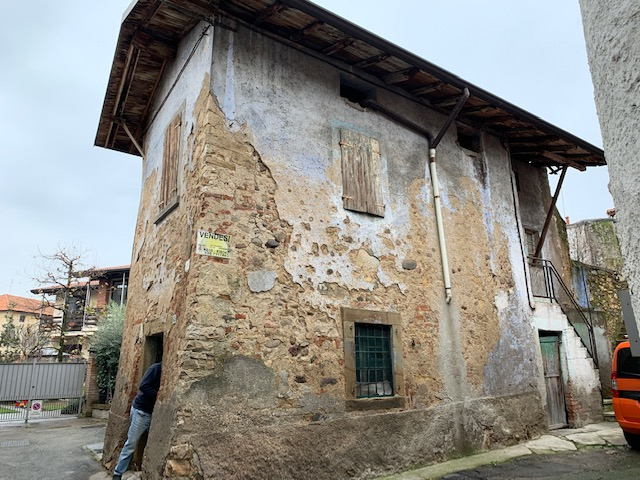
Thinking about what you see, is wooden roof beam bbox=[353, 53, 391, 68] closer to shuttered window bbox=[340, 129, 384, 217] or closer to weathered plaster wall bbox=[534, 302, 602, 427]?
shuttered window bbox=[340, 129, 384, 217]

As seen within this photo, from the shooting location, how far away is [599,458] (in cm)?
720

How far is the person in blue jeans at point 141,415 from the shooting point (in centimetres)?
601

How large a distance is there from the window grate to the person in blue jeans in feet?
8.98

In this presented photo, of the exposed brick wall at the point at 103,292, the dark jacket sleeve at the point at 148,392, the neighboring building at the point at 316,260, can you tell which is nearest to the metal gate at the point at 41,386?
the neighboring building at the point at 316,260

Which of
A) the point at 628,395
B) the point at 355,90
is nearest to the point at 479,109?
the point at 355,90

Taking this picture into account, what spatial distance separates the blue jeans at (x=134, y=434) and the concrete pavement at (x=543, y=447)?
10.5 feet

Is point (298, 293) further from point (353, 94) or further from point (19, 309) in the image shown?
point (19, 309)

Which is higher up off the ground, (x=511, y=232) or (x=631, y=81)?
(x=511, y=232)

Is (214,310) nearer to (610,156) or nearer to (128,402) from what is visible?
(128,402)

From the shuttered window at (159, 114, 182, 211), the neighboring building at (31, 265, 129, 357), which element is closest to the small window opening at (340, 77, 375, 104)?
the shuttered window at (159, 114, 182, 211)

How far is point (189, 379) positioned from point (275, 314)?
1.33 metres

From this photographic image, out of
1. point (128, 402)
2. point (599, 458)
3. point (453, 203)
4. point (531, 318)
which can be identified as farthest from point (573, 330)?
point (128, 402)

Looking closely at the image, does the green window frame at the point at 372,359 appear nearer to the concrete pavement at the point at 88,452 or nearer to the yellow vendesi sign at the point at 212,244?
the concrete pavement at the point at 88,452

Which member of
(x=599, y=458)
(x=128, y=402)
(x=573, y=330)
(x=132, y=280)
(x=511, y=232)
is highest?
(x=511, y=232)
